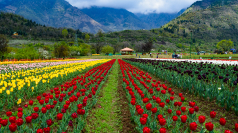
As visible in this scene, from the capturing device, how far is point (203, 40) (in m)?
151

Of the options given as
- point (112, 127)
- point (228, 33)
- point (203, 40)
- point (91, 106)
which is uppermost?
point (228, 33)

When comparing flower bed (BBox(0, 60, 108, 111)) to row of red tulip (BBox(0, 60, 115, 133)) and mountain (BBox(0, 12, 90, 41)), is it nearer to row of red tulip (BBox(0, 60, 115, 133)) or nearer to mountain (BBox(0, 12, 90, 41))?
row of red tulip (BBox(0, 60, 115, 133))

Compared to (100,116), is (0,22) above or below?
above

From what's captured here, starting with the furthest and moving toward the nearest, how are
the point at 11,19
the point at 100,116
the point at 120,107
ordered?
the point at 11,19, the point at 120,107, the point at 100,116

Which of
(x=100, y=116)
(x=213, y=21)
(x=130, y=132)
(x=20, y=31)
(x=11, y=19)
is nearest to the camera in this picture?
(x=130, y=132)

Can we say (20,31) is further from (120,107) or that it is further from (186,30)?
(186,30)

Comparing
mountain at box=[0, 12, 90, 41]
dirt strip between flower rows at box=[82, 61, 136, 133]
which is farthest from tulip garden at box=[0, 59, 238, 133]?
mountain at box=[0, 12, 90, 41]

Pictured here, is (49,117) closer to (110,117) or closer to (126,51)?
(110,117)

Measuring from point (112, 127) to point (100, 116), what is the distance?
705 mm

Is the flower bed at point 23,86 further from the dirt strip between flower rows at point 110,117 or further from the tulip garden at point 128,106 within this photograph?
the dirt strip between flower rows at point 110,117

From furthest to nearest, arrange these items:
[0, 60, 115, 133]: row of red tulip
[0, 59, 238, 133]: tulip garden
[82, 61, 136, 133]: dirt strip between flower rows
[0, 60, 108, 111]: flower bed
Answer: [0, 60, 108, 111]: flower bed
[82, 61, 136, 133]: dirt strip between flower rows
[0, 59, 238, 133]: tulip garden
[0, 60, 115, 133]: row of red tulip

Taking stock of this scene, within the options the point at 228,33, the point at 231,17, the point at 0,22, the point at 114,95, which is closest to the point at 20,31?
the point at 0,22

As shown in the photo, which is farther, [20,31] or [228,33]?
[228,33]

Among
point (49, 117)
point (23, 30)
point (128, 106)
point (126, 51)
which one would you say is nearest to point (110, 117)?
point (128, 106)
